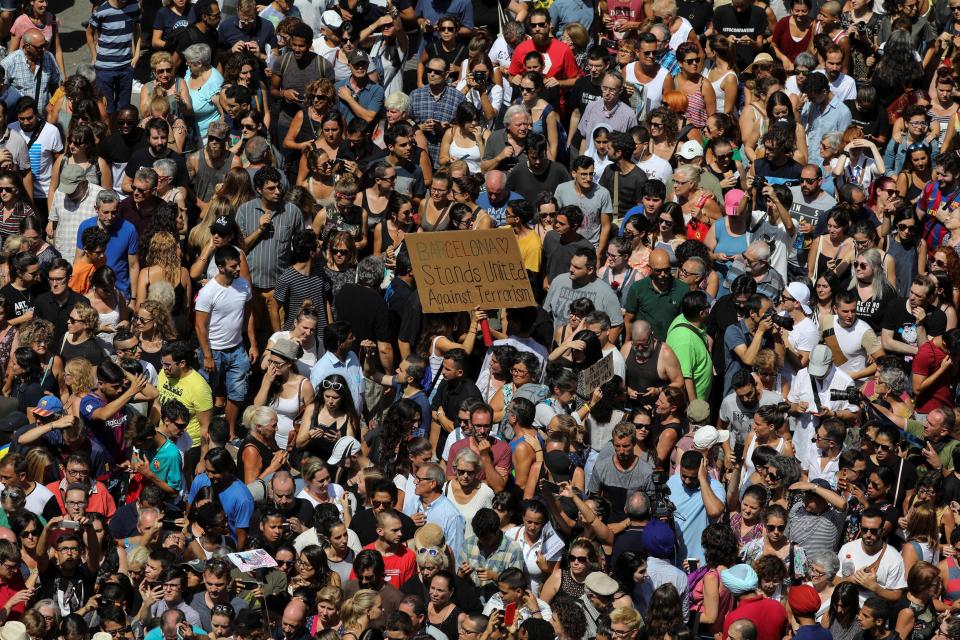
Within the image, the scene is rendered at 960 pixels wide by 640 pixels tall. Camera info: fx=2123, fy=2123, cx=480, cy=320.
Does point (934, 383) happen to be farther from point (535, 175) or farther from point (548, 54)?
point (548, 54)

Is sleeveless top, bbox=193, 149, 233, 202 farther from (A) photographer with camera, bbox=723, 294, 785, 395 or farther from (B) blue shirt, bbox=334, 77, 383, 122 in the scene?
(A) photographer with camera, bbox=723, 294, 785, 395

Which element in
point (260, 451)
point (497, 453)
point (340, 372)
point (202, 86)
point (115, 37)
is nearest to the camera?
point (497, 453)

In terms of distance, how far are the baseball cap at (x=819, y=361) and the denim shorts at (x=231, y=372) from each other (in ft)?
14.2

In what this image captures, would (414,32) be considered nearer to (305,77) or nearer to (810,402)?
(305,77)

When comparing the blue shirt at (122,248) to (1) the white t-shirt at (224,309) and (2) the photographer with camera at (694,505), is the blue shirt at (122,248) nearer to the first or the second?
(1) the white t-shirt at (224,309)

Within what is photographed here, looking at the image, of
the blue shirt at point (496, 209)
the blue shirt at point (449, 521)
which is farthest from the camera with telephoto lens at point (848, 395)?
the blue shirt at point (496, 209)

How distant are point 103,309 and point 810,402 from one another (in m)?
5.43

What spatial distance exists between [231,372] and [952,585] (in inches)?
227

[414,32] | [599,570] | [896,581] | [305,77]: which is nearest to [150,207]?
[305,77]

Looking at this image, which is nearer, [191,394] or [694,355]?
[191,394]

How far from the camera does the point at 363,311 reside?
53.1ft

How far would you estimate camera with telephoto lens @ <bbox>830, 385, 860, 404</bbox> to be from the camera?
51.1ft

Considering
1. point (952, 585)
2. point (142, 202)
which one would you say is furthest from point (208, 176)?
point (952, 585)

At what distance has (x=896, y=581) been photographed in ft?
45.8
